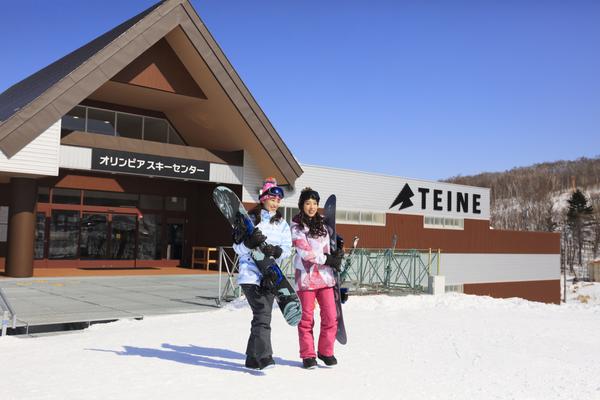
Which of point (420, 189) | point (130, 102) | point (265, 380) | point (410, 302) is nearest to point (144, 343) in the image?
point (265, 380)

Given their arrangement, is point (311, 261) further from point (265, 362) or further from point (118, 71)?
point (118, 71)

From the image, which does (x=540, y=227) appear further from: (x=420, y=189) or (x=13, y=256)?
(x=13, y=256)

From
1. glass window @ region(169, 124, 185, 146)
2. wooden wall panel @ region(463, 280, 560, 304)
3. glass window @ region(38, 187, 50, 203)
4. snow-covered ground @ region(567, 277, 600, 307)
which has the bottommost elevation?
snow-covered ground @ region(567, 277, 600, 307)

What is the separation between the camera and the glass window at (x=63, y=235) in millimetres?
19109

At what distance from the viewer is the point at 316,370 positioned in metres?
5.22

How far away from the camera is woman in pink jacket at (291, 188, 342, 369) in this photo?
5320mm

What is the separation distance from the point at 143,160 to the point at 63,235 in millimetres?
4446

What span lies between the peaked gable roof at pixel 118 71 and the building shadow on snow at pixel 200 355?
1040cm

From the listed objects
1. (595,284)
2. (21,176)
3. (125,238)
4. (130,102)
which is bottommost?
(595,284)

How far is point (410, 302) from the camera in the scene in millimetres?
11555

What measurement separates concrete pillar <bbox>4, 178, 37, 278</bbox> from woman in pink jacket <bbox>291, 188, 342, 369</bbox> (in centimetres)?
1300

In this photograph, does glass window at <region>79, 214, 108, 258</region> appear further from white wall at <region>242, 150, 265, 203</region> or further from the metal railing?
the metal railing

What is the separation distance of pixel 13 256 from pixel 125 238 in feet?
17.2

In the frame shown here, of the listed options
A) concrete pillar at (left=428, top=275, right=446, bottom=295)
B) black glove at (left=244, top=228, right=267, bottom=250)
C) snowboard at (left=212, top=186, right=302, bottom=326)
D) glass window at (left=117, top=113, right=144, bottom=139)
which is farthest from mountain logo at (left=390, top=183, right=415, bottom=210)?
black glove at (left=244, top=228, right=267, bottom=250)
